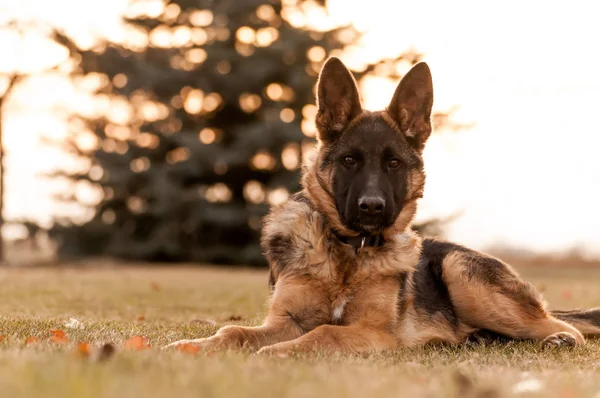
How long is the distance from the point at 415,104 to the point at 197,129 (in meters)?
20.6

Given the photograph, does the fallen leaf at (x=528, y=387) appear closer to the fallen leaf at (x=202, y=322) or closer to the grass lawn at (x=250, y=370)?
the grass lawn at (x=250, y=370)

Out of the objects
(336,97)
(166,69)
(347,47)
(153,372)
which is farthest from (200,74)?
(153,372)

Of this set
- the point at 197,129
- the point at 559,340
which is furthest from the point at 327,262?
the point at 197,129

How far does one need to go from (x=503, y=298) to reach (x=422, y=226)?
19.5m

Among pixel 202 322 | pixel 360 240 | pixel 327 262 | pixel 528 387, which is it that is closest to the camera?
pixel 528 387

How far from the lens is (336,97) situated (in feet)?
20.0

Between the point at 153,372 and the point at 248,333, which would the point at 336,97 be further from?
the point at 153,372

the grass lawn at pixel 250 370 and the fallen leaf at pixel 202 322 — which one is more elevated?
the grass lawn at pixel 250 370

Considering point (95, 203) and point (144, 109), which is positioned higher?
point (144, 109)

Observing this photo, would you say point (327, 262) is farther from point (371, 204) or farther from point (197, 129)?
point (197, 129)

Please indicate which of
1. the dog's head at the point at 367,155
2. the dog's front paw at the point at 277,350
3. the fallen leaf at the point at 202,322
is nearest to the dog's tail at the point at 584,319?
the dog's head at the point at 367,155

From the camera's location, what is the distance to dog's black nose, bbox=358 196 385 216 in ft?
17.8

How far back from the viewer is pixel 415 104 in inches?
245

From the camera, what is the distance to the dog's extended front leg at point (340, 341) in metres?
4.73
